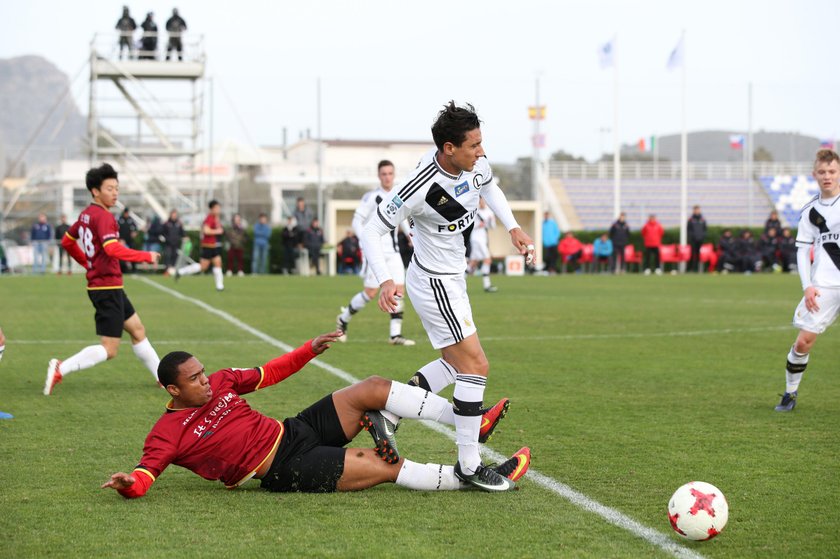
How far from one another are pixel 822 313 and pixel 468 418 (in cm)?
409

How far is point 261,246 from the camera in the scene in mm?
34656

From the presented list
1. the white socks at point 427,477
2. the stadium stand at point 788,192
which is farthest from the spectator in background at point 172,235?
the stadium stand at point 788,192

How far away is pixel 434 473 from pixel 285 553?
4.45 ft

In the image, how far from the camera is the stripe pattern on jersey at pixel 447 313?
19.8 ft

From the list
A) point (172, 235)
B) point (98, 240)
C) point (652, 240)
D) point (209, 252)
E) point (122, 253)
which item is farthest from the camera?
point (652, 240)

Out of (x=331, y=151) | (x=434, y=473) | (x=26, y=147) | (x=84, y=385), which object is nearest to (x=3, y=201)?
(x=26, y=147)

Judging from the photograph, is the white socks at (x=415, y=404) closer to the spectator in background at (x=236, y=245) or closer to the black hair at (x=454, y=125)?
the black hair at (x=454, y=125)

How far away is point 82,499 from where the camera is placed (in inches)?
223

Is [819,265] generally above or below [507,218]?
below

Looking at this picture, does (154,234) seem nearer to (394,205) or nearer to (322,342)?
(394,205)

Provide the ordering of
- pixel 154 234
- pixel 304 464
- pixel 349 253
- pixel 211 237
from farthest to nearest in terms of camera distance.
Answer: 1. pixel 349 253
2. pixel 154 234
3. pixel 211 237
4. pixel 304 464

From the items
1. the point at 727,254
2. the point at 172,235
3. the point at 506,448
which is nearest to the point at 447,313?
the point at 506,448

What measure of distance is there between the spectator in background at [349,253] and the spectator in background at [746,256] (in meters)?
13.4

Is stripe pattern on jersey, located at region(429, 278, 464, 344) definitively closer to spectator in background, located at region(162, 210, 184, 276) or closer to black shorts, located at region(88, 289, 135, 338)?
black shorts, located at region(88, 289, 135, 338)
